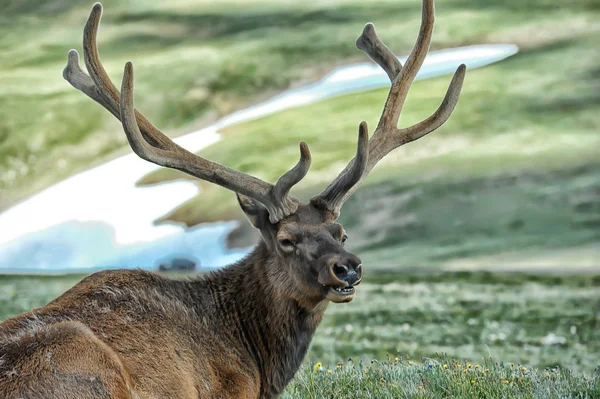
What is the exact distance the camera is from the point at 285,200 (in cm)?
653

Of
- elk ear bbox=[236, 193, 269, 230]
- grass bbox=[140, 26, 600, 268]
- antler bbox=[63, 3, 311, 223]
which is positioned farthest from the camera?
grass bbox=[140, 26, 600, 268]

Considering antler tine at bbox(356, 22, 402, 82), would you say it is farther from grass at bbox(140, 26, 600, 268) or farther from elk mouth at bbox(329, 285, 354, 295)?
grass at bbox(140, 26, 600, 268)

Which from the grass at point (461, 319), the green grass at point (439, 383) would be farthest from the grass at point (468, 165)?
the green grass at point (439, 383)

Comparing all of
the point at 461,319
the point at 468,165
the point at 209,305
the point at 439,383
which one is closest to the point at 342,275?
the point at 209,305

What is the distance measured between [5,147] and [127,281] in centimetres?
2307

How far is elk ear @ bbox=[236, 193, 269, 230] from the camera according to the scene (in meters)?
6.71

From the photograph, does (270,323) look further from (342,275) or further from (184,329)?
(342,275)

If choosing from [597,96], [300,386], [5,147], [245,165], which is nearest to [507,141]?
[597,96]

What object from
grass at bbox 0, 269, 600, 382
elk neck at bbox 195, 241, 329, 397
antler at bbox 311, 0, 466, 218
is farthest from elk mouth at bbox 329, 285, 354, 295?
grass at bbox 0, 269, 600, 382

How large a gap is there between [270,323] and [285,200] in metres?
0.89

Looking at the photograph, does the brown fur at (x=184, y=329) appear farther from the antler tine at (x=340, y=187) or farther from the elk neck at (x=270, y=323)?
the antler tine at (x=340, y=187)

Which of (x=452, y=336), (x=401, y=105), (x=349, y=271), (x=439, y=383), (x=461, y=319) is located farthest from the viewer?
(x=461, y=319)

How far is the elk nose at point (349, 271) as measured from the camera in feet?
19.7

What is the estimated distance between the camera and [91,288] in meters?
6.07
